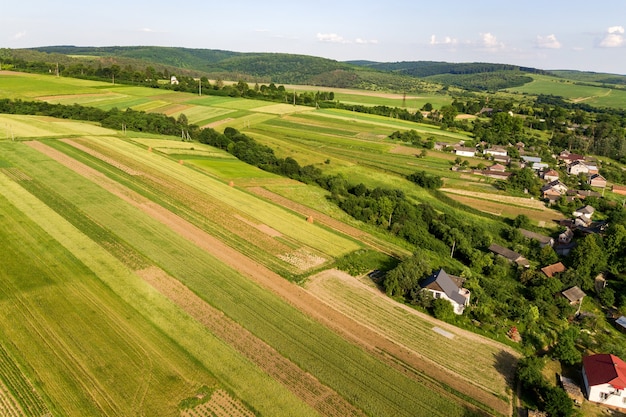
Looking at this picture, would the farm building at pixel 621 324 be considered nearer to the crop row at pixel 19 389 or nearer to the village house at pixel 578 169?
the crop row at pixel 19 389

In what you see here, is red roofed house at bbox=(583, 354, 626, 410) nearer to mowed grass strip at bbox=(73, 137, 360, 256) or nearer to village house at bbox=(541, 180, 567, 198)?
mowed grass strip at bbox=(73, 137, 360, 256)

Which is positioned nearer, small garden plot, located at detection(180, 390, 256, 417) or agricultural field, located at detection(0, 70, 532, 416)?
small garden plot, located at detection(180, 390, 256, 417)

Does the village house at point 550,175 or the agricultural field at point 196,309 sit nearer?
the agricultural field at point 196,309

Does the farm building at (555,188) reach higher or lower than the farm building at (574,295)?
higher

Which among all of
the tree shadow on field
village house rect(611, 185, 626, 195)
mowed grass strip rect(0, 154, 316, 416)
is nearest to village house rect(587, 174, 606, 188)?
village house rect(611, 185, 626, 195)

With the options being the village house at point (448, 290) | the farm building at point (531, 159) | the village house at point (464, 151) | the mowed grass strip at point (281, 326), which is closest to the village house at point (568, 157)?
the farm building at point (531, 159)

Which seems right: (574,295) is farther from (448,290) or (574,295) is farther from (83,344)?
(83,344)

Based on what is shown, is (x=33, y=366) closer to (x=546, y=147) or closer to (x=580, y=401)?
(x=580, y=401)
